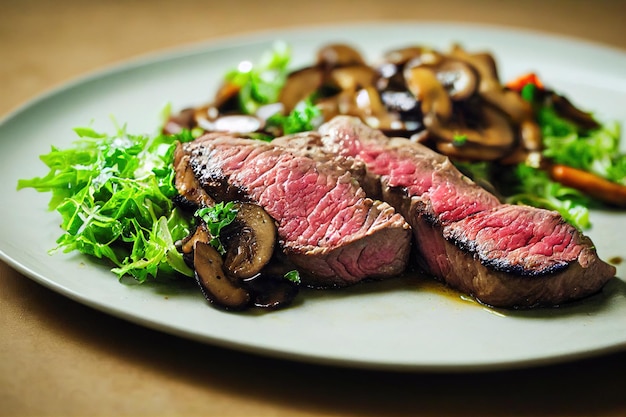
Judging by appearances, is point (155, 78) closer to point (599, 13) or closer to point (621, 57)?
point (621, 57)

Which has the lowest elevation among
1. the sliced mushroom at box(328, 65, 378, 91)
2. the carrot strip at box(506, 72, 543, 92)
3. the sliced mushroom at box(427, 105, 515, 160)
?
the sliced mushroom at box(427, 105, 515, 160)

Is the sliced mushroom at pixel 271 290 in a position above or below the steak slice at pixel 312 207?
below

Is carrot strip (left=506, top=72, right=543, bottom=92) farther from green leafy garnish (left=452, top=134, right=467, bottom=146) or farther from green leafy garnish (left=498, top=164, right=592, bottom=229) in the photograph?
green leafy garnish (left=452, top=134, right=467, bottom=146)

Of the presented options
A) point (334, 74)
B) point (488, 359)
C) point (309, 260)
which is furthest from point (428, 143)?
point (488, 359)

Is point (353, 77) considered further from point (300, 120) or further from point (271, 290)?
point (271, 290)

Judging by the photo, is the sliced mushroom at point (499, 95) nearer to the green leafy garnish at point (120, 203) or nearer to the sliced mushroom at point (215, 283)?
the green leafy garnish at point (120, 203)

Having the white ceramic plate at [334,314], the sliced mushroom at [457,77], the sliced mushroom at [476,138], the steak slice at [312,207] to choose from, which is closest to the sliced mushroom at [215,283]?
the white ceramic plate at [334,314]

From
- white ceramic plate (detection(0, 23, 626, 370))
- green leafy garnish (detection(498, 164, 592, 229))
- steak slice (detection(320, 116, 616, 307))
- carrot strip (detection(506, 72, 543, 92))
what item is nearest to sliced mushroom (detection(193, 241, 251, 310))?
white ceramic plate (detection(0, 23, 626, 370))
